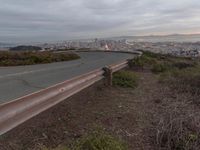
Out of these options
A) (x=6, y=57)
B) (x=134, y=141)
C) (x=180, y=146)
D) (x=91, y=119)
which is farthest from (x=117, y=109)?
(x=6, y=57)

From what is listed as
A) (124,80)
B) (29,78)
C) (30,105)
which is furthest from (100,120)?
(29,78)

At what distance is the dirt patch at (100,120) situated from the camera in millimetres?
6125

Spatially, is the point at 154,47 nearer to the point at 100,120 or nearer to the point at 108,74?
the point at 108,74

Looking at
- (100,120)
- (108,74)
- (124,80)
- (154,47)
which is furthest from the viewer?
(154,47)

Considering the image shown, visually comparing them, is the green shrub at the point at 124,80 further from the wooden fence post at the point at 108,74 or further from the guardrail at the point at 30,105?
the guardrail at the point at 30,105

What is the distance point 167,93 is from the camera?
11.4m

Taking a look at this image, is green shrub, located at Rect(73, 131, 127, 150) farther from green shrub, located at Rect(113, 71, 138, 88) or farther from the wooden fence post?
green shrub, located at Rect(113, 71, 138, 88)

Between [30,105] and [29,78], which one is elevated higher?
[30,105]

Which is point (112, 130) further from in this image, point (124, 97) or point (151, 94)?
point (151, 94)

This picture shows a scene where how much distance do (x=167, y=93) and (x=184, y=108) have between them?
2784 mm

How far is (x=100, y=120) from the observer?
7590 mm

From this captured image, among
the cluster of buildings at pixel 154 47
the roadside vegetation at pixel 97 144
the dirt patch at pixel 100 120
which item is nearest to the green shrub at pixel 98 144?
the roadside vegetation at pixel 97 144

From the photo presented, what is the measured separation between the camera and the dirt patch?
6.12m

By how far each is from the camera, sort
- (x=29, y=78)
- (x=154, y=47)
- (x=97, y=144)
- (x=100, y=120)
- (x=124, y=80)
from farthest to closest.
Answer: (x=154, y=47) → (x=29, y=78) → (x=124, y=80) → (x=100, y=120) → (x=97, y=144)
